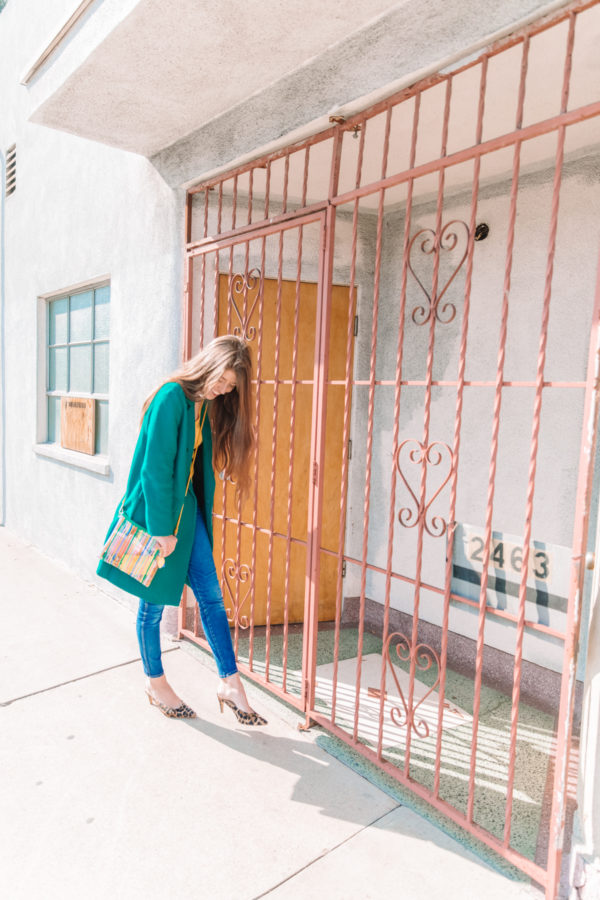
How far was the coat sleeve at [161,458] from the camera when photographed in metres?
2.79

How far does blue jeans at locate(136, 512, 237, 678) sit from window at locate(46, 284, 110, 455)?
245 cm

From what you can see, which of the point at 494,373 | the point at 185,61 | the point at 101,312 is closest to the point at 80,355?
the point at 101,312

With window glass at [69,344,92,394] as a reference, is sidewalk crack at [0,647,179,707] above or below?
below

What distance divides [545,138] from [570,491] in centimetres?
176

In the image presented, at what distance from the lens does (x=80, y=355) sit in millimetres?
5750

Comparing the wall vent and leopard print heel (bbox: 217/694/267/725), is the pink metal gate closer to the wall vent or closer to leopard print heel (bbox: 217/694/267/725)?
leopard print heel (bbox: 217/694/267/725)

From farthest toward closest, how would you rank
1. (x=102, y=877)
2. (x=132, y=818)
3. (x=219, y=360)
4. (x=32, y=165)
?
(x=32, y=165), (x=219, y=360), (x=132, y=818), (x=102, y=877)

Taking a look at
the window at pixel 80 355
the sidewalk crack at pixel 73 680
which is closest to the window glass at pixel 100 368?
the window at pixel 80 355

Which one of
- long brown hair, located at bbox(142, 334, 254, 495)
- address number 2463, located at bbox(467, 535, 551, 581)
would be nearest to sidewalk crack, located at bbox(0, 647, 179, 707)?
long brown hair, located at bbox(142, 334, 254, 495)

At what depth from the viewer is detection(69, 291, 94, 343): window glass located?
5.53m

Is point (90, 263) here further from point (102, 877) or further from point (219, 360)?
point (102, 877)

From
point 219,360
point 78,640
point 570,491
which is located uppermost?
point 219,360

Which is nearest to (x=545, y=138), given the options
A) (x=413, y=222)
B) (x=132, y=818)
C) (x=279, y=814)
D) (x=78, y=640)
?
(x=413, y=222)

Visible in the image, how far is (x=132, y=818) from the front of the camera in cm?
244
